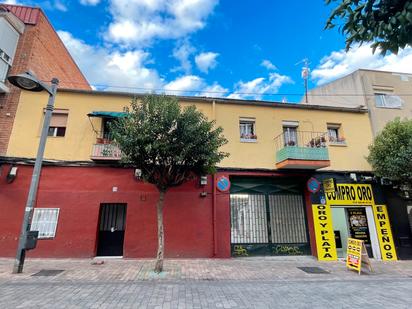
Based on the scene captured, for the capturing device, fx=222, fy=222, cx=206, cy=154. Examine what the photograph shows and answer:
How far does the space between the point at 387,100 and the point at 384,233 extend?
267 inches

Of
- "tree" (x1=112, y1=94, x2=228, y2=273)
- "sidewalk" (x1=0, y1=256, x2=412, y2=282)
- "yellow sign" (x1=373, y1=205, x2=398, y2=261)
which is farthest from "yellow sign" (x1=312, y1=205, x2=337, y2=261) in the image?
"tree" (x1=112, y1=94, x2=228, y2=273)

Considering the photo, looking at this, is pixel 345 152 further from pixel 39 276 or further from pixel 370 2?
pixel 39 276

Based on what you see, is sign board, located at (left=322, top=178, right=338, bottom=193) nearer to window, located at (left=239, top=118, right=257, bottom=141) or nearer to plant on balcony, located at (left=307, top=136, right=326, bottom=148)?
plant on balcony, located at (left=307, top=136, right=326, bottom=148)

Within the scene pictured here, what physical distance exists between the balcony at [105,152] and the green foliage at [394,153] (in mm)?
10883

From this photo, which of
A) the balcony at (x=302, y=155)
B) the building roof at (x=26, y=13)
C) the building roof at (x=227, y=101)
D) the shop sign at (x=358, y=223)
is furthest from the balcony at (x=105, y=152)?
the shop sign at (x=358, y=223)

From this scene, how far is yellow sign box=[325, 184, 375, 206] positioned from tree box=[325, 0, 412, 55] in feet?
25.5

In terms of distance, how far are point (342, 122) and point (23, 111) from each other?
1459cm

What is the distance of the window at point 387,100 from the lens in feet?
37.9

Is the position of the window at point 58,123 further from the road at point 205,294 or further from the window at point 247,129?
the window at point 247,129

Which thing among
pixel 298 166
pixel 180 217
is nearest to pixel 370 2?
pixel 298 166

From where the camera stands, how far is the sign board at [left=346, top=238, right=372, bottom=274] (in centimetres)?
736

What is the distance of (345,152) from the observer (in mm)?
10656

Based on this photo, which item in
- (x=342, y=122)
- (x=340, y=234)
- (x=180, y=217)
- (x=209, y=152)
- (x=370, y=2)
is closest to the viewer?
(x=370, y=2)

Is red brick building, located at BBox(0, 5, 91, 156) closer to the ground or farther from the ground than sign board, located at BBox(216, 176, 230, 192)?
farther from the ground
